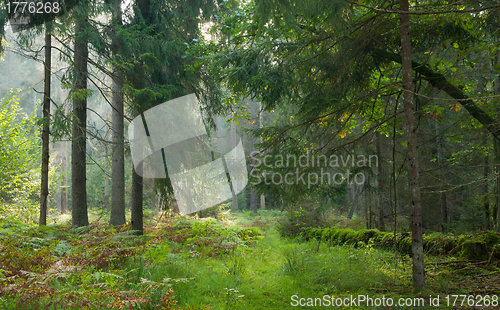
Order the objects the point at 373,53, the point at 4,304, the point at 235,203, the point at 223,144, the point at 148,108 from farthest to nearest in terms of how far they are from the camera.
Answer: the point at 223,144 < the point at 235,203 < the point at 148,108 < the point at 373,53 < the point at 4,304

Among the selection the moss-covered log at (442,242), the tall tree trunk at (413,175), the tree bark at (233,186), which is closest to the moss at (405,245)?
the moss-covered log at (442,242)

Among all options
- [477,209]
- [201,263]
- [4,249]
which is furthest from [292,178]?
[477,209]

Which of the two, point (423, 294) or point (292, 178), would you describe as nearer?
point (423, 294)

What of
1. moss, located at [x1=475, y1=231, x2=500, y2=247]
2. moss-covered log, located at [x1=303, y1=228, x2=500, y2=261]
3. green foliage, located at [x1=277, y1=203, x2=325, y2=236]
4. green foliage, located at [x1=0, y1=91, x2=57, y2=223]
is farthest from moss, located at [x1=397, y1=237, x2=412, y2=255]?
green foliage, located at [x1=0, y1=91, x2=57, y2=223]

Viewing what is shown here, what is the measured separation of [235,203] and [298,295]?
21.5m

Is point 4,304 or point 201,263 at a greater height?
point 4,304

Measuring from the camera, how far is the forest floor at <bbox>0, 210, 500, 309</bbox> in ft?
11.4

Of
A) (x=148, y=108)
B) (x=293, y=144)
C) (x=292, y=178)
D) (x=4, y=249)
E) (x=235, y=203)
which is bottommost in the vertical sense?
(x=235, y=203)

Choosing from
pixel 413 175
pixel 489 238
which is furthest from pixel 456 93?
pixel 489 238

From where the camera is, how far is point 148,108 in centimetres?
807

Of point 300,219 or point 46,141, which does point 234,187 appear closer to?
point 300,219

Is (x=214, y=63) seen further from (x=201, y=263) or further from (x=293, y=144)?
(x=201, y=263)

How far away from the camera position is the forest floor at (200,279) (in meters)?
3.47

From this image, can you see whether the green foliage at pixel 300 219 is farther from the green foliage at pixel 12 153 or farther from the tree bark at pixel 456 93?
the green foliage at pixel 12 153
